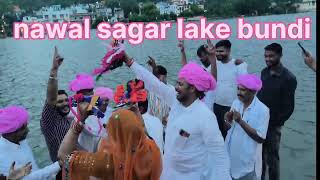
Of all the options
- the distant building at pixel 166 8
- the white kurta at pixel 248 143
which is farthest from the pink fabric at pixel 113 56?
the distant building at pixel 166 8

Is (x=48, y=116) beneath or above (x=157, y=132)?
above

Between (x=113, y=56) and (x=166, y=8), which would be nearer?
(x=113, y=56)

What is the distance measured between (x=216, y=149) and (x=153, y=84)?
727 mm

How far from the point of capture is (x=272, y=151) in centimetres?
452

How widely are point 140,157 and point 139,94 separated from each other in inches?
30.6

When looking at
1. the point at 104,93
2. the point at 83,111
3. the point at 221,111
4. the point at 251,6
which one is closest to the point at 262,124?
the point at 104,93

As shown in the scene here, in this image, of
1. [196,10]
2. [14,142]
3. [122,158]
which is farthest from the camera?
[196,10]

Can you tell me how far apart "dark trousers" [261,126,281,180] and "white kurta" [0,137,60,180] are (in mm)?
2402

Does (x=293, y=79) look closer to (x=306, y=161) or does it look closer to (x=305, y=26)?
(x=305, y=26)

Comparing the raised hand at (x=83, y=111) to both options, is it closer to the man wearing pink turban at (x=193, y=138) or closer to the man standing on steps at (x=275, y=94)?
the man wearing pink turban at (x=193, y=138)

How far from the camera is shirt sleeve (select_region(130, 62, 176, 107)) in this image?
3.33 metres

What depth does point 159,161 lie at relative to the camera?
2.50 meters

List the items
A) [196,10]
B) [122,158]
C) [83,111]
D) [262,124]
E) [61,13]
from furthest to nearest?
[61,13] → [196,10] → [262,124] → [83,111] → [122,158]

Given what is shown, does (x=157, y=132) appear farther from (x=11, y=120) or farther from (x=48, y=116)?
(x=11, y=120)
